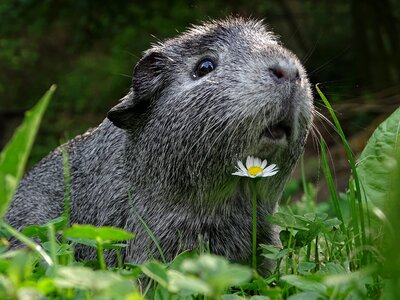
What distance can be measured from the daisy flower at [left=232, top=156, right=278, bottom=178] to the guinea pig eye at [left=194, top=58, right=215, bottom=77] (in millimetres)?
619

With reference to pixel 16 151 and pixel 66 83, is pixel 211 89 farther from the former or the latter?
pixel 66 83

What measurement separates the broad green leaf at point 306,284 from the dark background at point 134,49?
594cm

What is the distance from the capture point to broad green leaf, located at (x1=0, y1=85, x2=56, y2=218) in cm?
215

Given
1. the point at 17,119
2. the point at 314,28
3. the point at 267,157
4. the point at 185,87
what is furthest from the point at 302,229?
the point at 17,119

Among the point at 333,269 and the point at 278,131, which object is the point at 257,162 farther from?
the point at 333,269

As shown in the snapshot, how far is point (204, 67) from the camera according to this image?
3.90 m

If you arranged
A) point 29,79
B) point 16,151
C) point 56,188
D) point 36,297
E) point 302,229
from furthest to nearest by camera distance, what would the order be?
point 29,79, point 56,188, point 302,229, point 16,151, point 36,297

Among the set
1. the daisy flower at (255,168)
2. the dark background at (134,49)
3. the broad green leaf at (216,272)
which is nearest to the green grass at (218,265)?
the broad green leaf at (216,272)

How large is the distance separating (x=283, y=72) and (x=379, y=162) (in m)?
0.72

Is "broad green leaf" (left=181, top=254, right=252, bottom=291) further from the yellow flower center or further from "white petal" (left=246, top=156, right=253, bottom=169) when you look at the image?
"white petal" (left=246, top=156, right=253, bottom=169)

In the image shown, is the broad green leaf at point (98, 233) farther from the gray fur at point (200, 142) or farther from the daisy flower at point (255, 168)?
the gray fur at point (200, 142)

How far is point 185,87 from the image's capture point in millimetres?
3877

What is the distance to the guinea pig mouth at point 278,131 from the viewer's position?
3.47 m

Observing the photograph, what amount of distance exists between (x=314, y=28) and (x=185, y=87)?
8480 mm
